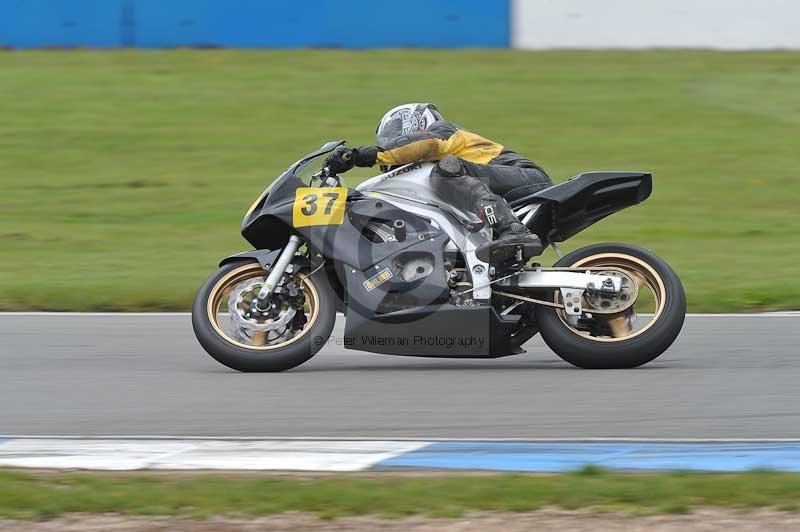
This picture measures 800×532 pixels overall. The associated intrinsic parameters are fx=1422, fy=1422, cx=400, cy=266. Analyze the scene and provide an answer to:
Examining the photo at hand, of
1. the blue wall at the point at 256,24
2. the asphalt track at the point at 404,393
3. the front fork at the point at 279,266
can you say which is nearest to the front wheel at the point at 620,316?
the asphalt track at the point at 404,393

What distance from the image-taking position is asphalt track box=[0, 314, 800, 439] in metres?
6.49

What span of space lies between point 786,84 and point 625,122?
10.7 ft

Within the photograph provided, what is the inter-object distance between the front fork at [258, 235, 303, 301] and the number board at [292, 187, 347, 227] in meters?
0.11

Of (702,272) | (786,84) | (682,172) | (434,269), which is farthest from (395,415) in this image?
(786,84)

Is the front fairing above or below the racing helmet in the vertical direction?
below

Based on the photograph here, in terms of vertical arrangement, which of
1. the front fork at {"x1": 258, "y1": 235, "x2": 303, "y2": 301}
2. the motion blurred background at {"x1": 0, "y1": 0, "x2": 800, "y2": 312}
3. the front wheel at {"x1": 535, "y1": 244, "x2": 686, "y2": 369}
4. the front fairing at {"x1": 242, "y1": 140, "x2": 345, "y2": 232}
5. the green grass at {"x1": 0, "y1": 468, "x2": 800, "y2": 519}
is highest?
the motion blurred background at {"x1": 0, "y1": 0, "x2": 800, "y2": 312}

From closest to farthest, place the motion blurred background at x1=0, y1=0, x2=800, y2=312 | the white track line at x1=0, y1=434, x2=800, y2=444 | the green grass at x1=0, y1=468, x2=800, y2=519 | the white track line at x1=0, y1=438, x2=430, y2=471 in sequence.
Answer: the green grass at x1=0, y1=468, x2=800, y2=519 → the white track line at x1=0, y1=438, x2=430, y2=471 → the white track line at x1=0, y1=434, x2=800, y2=444 → the motion blurred background at x1=0, y1=0, x2=800, y2=312

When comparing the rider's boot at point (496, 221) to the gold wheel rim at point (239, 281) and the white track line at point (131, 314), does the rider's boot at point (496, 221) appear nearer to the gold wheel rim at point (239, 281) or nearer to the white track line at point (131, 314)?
the gold wheel rim at point (239, 281)

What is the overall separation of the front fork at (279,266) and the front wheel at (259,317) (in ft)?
0.19

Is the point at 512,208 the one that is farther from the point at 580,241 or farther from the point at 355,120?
the point at 355,120

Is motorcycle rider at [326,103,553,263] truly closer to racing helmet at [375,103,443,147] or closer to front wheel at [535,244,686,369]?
racing helmet at [375,103,443,147]

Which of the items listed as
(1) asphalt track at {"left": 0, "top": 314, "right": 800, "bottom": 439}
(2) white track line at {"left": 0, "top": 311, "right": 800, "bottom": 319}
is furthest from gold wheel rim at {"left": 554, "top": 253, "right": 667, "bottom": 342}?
(2) white track line at {"left": 0, "top": 311, "right": 800, "bottom": 319}

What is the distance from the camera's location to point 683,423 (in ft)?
21.1

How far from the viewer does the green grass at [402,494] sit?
5.07 meters
